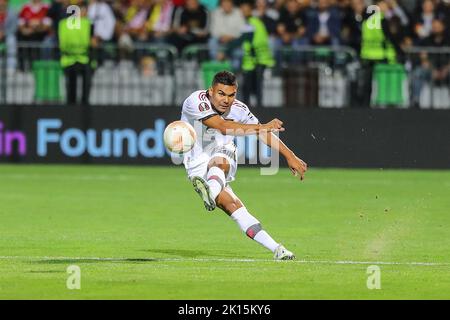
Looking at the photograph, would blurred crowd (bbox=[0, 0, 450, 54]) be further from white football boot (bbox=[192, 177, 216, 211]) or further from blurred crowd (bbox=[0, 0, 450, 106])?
white football boot (bbox=[192, 177, 216, 211])

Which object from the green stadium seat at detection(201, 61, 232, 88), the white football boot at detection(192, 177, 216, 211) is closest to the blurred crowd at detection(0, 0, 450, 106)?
the green stadium seat at detection(201, 61, 232, 88)

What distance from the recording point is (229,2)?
26.4 m

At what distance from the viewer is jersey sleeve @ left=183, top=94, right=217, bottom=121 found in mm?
13398

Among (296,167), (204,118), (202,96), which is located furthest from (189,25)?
(296,167)

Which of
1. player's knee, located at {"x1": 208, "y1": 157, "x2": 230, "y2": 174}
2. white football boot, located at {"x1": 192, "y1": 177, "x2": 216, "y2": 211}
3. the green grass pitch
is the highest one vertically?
player's knee, located at {"x1": 208, "y1": 157, "x2": 230, "y2": 174}

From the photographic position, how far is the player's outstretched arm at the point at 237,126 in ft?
41.1

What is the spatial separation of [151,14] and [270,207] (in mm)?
8615

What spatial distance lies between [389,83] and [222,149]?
12767 millimetres

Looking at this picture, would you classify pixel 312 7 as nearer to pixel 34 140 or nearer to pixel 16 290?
pixel 34 140

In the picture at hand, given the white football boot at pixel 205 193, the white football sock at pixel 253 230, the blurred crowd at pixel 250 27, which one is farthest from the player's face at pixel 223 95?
the blurred crowd at pixel 250 27

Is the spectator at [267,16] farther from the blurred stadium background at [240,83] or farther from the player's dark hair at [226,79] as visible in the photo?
the player's dark hair at [226,79]

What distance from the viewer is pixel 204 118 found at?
44.0 ft

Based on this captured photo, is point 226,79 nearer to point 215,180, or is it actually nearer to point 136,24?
point 215,180

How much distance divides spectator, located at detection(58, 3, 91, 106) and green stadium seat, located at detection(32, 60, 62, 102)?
0.61 ft
